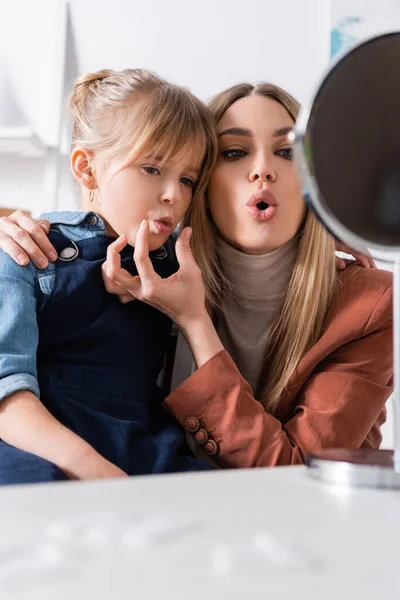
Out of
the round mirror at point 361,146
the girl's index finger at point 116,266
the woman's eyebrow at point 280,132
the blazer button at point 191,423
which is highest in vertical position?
the round mirror at point 361,146

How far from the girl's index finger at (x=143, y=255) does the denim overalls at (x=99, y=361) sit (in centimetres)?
9

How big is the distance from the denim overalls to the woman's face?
217mm

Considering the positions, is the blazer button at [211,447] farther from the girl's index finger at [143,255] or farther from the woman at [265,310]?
the girl's index finger at [143,255]

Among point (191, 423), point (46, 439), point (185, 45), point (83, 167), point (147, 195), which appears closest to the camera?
point (46, 439)

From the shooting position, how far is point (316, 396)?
108cm

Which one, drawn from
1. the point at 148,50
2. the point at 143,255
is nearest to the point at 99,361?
the point at 143,255

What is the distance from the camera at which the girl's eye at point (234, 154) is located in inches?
49.1

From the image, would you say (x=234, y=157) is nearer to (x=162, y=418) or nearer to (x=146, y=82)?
(x=146, y=82)

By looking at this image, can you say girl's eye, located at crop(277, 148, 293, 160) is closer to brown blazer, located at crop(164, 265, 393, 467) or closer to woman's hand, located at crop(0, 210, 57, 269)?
brown blazer, located at crop(164, 265, 393, 467)

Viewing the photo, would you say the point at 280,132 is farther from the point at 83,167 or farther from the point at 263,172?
the point at 83,167

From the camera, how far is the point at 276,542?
362mm

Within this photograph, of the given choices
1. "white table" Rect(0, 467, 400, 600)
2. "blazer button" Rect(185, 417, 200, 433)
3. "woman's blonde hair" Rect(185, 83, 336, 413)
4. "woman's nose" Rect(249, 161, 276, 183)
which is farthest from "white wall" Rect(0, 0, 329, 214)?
"white table" Rect(0, 467, 400, 600)

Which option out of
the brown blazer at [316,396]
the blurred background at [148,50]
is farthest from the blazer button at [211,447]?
the blurred background at [148,50]

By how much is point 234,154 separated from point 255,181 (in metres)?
0.08
